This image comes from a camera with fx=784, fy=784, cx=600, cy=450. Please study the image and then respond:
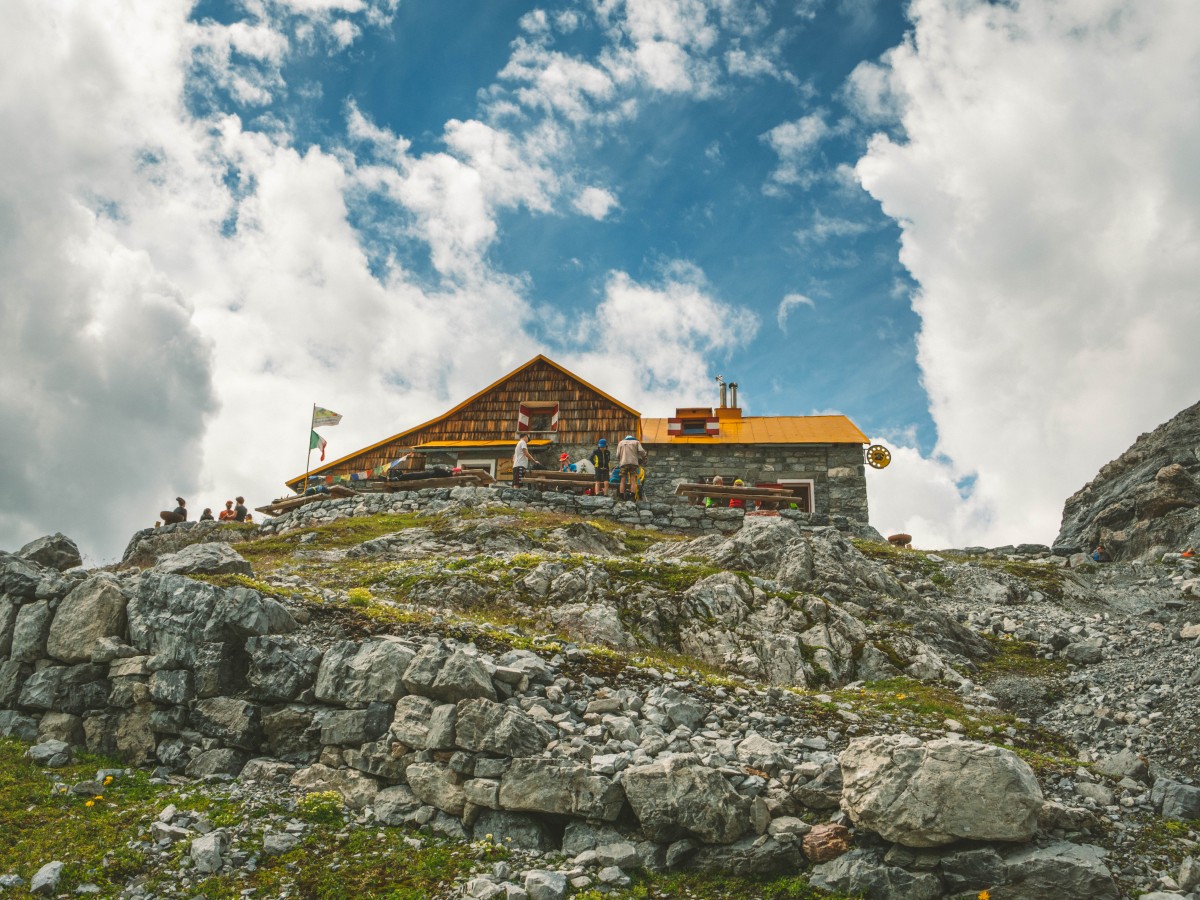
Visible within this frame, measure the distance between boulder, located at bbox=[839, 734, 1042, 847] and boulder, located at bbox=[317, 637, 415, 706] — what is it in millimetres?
5577

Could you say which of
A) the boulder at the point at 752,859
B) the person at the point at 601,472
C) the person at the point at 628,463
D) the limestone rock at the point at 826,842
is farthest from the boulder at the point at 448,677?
the person at the point at 601,472

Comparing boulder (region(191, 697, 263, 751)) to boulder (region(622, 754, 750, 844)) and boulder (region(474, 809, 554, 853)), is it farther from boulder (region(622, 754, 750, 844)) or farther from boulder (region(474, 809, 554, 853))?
boulder (region(622, 754, 750, 844))

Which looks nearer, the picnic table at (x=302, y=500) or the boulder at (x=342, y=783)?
the boulder at (x=342, y=783)

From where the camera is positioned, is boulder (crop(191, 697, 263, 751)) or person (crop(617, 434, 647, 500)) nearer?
boulder (crop(191, 697, 263, 751))

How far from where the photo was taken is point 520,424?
38.0 metres

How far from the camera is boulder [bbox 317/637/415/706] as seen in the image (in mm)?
9852

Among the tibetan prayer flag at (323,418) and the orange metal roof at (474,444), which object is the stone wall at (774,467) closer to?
the orange metal roof at (474,444)

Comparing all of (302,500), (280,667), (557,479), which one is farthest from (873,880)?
(302,500)

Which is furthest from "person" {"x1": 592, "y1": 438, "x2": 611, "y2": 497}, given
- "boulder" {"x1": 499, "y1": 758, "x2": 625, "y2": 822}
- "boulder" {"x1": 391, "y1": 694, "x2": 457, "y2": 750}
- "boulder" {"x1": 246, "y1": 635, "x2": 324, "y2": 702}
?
"boulder" {"x1": 499, "y1": 758, "x2": 625, "y2": 822}

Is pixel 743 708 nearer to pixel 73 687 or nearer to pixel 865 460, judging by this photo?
pixel 73 687

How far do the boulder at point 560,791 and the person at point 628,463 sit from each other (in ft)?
67.1

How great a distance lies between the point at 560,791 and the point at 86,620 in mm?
7958

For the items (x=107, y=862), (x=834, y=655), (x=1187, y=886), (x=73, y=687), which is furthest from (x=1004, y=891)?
(x=73, y=687)

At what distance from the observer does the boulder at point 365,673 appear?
388 inches
